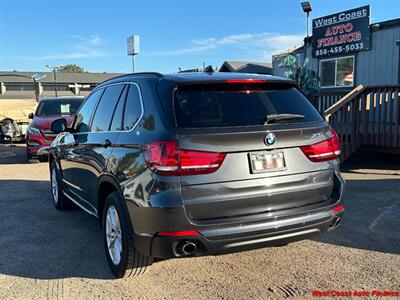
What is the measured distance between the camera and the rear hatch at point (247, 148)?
3268 mm

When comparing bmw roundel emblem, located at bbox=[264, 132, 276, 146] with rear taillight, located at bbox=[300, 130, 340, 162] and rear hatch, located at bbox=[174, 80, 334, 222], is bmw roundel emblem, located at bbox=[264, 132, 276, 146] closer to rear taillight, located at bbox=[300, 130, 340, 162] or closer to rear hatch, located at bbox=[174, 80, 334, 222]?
rear hatch, located at bbox=[174, 80, 334, 222]

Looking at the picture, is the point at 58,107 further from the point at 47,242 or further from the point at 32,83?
the point at 32,83

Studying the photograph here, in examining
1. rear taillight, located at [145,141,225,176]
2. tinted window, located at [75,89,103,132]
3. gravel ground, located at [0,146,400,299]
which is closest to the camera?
rear taillight, located at [145,141,225,176]

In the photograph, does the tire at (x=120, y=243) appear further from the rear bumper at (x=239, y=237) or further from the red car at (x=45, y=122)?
the red car at (x=45, y=122)

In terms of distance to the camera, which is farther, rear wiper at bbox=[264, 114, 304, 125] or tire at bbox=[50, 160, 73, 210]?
tire at bbox=[50, 160, 73, 210]

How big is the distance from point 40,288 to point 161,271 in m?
1.07

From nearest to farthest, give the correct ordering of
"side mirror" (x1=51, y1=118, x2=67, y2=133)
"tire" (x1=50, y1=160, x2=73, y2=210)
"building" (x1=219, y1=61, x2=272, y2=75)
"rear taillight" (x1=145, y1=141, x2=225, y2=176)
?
"rear taillight" (x1=145, y1=141, x2=225, y2=176) → "side mirror" (x1=51, y1=118, x2=67, y2=133) → "tire" (x1=50, y1=160, x2=73, y2=210) → "building" (x1=219, y1=61, x2=272, y2=75)

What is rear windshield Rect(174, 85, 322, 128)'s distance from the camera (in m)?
3.45

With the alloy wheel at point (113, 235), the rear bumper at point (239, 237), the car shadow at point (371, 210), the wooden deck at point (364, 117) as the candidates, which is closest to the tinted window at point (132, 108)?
the alloy wheel at point (113, 235)

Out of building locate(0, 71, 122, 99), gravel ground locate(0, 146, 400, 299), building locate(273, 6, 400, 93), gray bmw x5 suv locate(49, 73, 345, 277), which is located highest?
building locate(0, 71, 122, 99)

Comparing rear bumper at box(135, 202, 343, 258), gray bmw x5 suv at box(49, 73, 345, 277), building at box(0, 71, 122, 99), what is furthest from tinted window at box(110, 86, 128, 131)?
building at box(0, 71, 122, 99)

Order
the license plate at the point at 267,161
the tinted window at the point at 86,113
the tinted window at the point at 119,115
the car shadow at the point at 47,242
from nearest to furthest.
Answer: the license plate at the point at 267,161
the tinted window at the point at 119,115
the car shadow at the point at 47,242
the tinted window at the point at 86,113

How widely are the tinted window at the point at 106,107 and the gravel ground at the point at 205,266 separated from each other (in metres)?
1.35

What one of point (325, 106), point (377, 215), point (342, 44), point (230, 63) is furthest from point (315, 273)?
point (230, 63)
